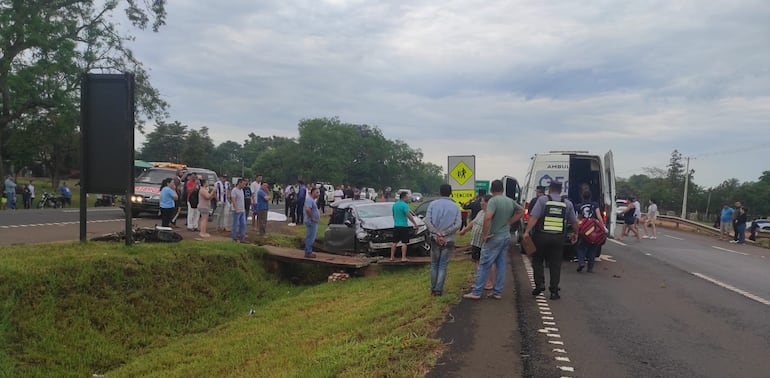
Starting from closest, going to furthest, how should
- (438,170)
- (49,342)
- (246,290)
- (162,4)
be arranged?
(49,342)
(246,290)
(162,4)
(438,170)

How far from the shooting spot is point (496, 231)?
24.2 ft

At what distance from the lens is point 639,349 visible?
538cm

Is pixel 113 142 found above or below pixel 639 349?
above

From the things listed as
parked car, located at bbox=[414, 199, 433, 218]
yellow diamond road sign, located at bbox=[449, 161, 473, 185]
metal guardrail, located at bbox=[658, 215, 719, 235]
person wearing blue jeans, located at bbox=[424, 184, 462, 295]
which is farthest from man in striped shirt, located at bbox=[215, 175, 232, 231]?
metal guardrail, located at bbox=[658, 215, 719, 235]

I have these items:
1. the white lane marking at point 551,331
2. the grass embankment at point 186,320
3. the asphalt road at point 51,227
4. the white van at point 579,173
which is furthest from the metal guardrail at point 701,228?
the asphalt road at point 51,227

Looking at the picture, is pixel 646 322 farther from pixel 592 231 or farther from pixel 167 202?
pixel 167 202

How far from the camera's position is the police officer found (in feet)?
25.0

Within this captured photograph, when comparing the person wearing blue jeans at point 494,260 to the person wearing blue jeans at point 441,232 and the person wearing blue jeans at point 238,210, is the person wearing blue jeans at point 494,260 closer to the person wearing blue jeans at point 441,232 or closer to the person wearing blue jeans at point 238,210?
the person wearing blue jeans at point 441,232

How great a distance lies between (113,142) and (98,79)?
1140 mm

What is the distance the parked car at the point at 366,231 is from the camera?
12.6 m

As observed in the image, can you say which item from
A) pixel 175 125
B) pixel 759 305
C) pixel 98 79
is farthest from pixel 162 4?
pixel 175 125

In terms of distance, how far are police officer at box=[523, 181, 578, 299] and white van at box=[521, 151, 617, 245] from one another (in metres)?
4.36

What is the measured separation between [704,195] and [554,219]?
73466 mm

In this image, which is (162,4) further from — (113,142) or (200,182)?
(113,142)
